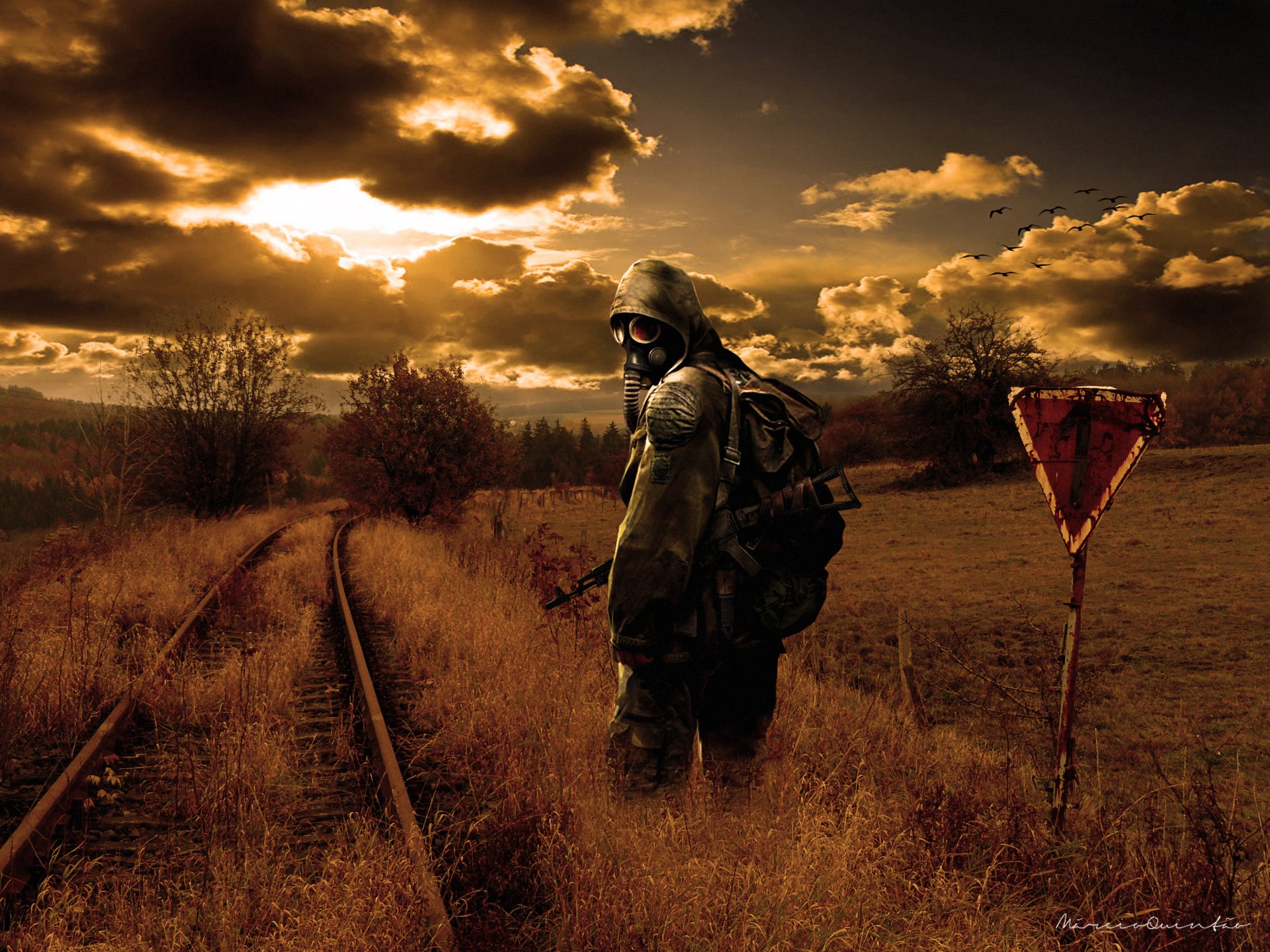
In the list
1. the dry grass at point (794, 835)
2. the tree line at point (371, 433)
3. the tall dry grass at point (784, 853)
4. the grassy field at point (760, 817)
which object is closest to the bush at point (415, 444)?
the tree line at point (371, 433)

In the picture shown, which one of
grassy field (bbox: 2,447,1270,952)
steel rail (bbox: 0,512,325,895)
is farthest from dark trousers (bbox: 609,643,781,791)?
steel rail (bbox: 0,512,325,895)

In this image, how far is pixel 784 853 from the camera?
3.01 m

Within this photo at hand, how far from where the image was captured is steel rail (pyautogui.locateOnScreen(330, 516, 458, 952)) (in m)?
2.78

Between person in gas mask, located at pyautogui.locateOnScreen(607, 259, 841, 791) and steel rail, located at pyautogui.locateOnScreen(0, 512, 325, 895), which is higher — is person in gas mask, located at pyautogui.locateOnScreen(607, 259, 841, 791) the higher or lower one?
the higher one

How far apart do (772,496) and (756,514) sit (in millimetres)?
104

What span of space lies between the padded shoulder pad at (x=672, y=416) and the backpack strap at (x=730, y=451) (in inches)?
8.6

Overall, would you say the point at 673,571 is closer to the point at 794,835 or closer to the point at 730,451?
the point at 730,451

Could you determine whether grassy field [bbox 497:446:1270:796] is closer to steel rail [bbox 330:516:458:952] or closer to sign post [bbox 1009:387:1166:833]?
sign post [bbox 1009:387:1166:833]

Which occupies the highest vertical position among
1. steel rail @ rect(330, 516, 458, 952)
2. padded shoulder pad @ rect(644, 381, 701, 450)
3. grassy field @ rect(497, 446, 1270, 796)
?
padded shoulder pad @ rect(644, 381, 701, 450)

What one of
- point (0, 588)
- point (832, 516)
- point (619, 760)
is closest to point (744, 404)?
point (832, 516)

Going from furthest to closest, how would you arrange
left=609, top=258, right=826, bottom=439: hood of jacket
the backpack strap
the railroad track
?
the railroad track
left=609, top=258, right=826, bottom=439: hood of jacket
the backpack strap

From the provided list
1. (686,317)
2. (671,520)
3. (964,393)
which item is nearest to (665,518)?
(671,520)

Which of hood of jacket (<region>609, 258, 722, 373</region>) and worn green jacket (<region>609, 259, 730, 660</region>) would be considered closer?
worn green jacket (<region>609, 259, 730, 660</region>)

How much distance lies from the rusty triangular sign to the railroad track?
318 centimetres
